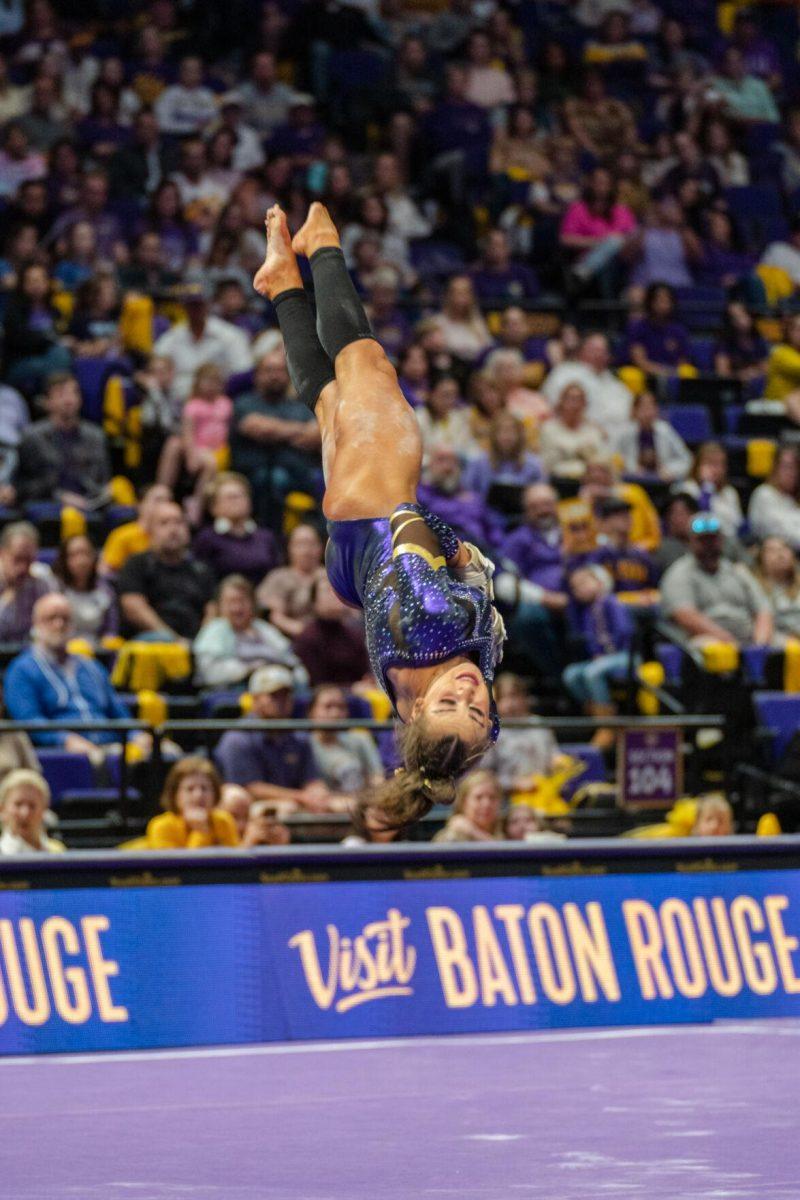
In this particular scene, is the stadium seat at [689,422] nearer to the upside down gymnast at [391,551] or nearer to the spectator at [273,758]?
the spectator at [273,758]

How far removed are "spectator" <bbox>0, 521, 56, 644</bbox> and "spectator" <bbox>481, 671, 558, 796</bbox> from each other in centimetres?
253

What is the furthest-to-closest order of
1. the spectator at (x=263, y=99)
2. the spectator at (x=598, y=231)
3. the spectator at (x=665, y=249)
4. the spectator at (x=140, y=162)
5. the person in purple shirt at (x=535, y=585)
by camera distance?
the spectator at (x=665, y=249) → the spectator at (x=263, y=99) → the spectator at (x=598, y=231) → the spectator at (x=140, y=162) → the person in purple shirt at (x=535, y=585)

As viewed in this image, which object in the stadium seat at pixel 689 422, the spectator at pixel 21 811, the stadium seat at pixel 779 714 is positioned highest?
the spectator at pixel 21 811

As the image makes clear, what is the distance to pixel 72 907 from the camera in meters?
8.40

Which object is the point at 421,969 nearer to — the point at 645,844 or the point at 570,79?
the point at 645,844

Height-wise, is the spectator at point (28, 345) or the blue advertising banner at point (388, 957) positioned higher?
the spectator at point (28, 345)

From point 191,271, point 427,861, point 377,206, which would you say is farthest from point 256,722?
point 377,206

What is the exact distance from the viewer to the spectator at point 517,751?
450 inches

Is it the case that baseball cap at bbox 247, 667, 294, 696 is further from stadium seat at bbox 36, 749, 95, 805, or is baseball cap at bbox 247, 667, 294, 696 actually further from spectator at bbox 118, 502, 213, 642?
spectator at bbox 118, 502, 213, 642

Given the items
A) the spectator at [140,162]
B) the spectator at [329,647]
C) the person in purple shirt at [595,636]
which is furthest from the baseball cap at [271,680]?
the spectator at [140,162]

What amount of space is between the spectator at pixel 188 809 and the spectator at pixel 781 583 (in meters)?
5.22

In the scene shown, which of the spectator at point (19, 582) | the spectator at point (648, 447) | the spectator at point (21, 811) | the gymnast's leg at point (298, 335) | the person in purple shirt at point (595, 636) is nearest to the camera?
the gymnast's leg at point (298, 335)

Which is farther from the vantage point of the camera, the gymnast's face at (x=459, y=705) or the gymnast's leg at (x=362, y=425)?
the gymnast's leg at (x=362, y=425)

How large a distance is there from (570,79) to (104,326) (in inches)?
286
